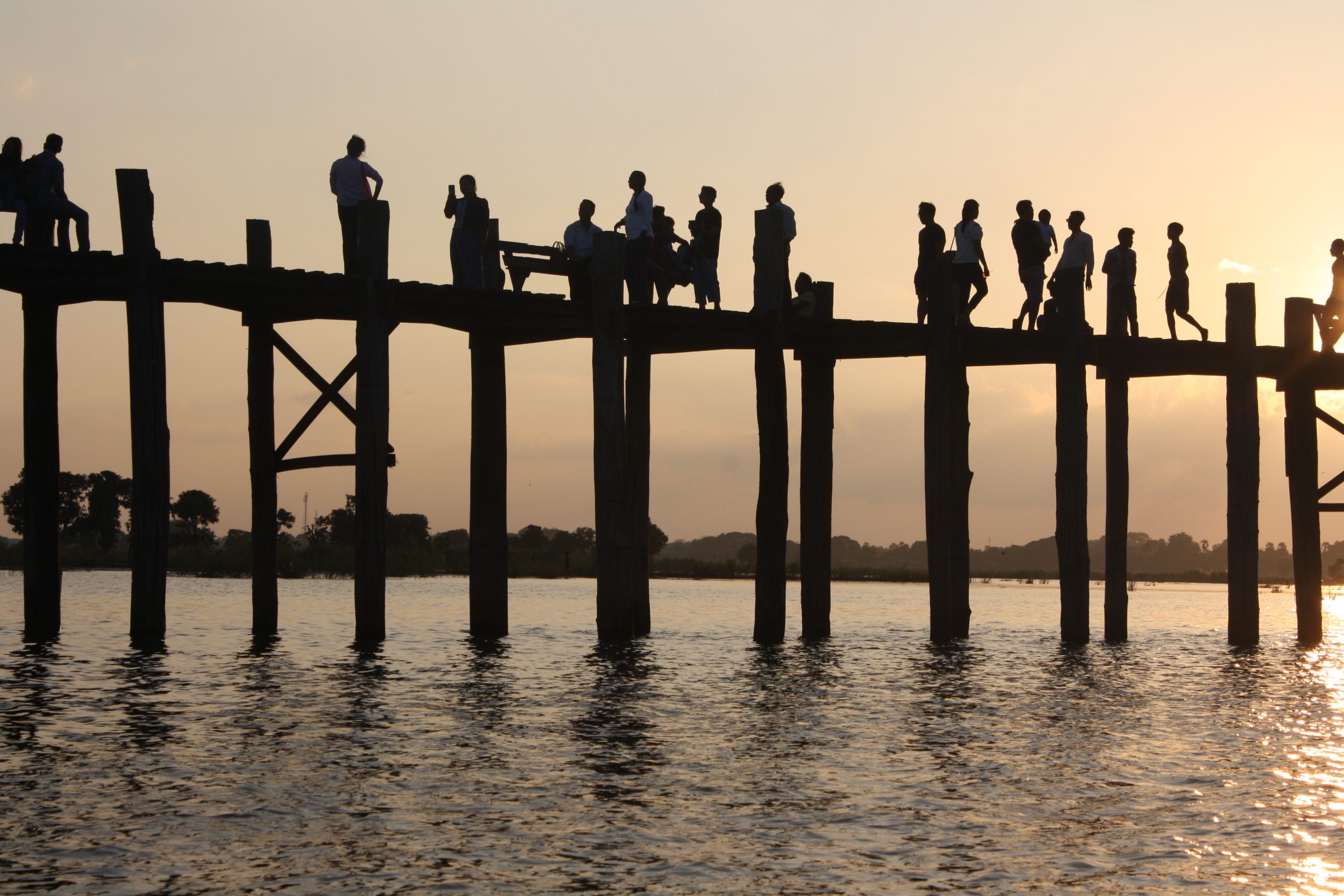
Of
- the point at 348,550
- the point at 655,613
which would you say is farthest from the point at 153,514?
the point at 348,550

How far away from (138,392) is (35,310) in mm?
1976

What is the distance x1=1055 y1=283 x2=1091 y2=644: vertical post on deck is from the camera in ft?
62.4

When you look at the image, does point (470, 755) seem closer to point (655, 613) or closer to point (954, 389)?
point (954, 389)

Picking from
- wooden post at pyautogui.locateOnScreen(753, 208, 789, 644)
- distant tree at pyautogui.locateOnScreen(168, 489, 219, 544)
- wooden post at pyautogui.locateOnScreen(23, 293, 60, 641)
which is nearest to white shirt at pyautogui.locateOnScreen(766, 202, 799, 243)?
wooden post at pyautogui.locateOnScreen(753, 208, 789, 644)

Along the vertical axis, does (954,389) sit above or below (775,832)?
above

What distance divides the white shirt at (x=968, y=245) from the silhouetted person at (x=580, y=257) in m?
4.54

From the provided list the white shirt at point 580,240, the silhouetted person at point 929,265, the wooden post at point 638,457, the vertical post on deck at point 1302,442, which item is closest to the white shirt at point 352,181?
the white shirt at point 580,240

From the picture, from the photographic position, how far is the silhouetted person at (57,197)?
15172 mm

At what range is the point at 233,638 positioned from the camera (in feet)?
69.8

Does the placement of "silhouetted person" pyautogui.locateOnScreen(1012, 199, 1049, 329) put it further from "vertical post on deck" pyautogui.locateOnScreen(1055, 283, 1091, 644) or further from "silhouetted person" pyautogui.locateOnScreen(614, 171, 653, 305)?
"silhouetted person" pyautogui.locateOnScreen(614, 171, 653, 305)

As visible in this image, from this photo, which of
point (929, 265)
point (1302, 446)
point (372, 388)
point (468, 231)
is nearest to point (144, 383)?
point (372, 388)

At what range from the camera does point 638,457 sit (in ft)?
65.1

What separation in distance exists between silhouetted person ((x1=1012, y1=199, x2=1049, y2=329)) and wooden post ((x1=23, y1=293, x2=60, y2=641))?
11.4 m

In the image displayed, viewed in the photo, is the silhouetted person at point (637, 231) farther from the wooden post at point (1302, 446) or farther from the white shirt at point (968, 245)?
the wooden post at point (1302, 446)
